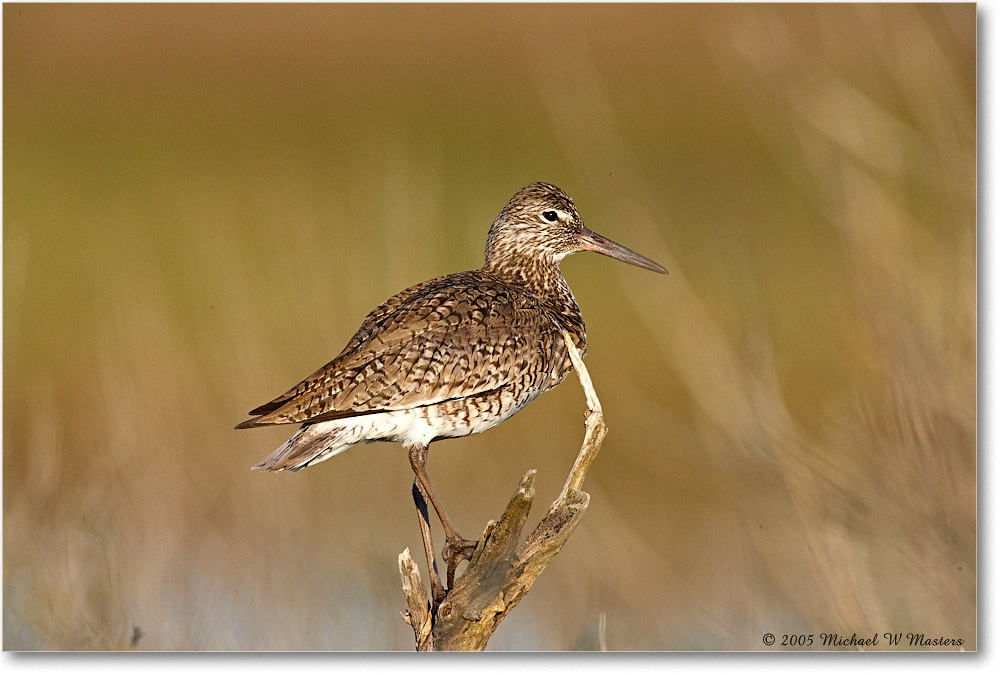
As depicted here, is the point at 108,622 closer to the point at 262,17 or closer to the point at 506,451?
the point at 506,451

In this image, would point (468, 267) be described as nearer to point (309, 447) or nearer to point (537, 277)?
point (537, 277)

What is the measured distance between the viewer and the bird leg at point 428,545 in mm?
4438

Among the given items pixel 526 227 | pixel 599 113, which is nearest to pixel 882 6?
pixel 599 113

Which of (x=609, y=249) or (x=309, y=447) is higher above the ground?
(x=609, y=249)

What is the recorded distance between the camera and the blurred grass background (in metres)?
5.25

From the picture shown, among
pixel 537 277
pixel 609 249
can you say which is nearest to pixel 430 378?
pixel 537 277

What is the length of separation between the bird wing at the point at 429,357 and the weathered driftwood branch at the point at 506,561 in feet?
1.18

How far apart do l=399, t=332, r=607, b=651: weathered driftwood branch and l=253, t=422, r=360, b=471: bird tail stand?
0.48 m

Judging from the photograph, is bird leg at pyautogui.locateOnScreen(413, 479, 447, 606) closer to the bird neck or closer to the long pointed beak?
the bird neck

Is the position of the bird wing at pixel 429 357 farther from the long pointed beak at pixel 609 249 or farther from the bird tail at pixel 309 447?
the long pointed beak at pixel 609 249

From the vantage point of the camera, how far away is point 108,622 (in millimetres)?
5320

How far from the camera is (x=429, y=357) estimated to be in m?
4.58

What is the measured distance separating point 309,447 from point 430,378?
1.79 ft

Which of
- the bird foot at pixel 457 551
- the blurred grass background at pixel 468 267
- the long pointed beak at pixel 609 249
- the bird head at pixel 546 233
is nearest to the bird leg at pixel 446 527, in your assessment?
the bird foot at pixel 457 551
